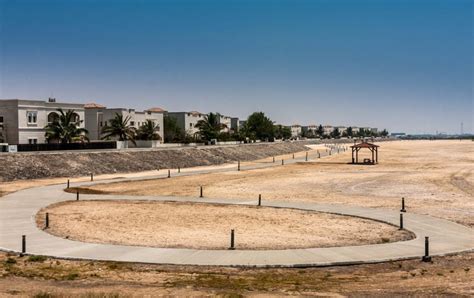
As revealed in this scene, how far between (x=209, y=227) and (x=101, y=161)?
42.4 m

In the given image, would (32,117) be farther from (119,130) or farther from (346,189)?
(346,189)

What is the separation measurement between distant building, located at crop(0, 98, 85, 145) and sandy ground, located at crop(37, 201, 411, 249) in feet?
150

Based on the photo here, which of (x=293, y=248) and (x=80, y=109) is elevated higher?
(x=80, y=109)

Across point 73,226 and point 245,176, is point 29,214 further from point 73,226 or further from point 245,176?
point 245,176

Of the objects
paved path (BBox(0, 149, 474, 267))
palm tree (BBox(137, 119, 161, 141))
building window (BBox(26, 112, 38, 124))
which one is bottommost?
paved path (BBox(0, 149, 474, 267))

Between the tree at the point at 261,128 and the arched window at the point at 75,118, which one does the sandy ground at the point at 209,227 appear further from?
the tree at the point at 261,128

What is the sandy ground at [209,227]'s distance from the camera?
19.2 meters

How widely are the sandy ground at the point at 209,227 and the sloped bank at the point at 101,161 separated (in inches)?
978

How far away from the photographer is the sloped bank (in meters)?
51.5

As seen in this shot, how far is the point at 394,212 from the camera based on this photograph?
2547 cm

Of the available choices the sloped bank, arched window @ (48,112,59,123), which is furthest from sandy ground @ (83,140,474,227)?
arched window @ (48,112,59,123)

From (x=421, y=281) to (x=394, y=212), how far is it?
12349 millimetres

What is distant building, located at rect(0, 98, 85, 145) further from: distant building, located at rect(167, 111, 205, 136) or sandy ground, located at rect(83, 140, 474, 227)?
distant building, located at rect(167, 111, 205, 136)

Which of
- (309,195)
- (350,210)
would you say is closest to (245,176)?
(309,195)
